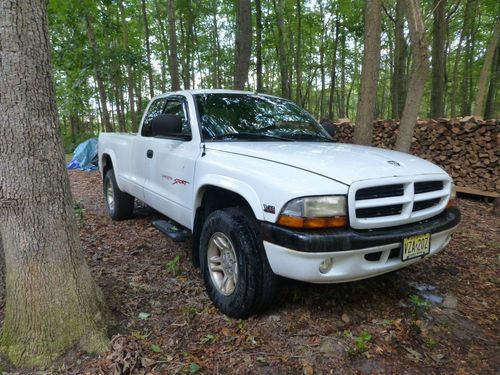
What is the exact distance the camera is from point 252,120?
3.55 metres

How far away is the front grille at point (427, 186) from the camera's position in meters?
2.53

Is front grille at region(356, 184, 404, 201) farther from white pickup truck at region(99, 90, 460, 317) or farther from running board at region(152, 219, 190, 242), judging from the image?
running board at region(152, 219, 190, 242)

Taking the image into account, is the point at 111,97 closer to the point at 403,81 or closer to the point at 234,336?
the point at 403,81

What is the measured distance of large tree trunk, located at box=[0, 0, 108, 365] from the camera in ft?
6.70

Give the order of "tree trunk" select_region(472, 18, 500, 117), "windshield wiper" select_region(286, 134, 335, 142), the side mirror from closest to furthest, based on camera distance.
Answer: the side mirror < "windshield wiper" select_region(286, 134, 335, 142) < "tree trunk" select_region(472, 18, 500, 117)

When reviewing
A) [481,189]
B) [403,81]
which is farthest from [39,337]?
[403,81]

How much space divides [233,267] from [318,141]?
1.62 meters

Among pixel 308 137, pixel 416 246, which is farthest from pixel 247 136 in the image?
pixel 416 246

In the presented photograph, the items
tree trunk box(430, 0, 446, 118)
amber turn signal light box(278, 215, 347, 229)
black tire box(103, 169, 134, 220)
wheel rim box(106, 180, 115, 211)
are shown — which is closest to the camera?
amber turn signal light box(278, 215, 347, 229)

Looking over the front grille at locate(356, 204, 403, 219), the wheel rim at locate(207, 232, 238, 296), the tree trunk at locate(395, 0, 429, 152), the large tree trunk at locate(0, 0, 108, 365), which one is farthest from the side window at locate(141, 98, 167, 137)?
the tree trunk at locate(395, 0, 429, 152)

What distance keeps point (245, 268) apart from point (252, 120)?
167cm

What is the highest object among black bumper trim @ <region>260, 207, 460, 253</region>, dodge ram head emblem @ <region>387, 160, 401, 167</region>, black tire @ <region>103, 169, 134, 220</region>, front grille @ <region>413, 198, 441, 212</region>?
dodge ram head emblem @ <region>387, 160, 401, 167</region>

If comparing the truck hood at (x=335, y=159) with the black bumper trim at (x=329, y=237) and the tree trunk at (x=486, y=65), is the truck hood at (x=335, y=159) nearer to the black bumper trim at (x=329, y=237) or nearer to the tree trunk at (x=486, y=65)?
the black bumper trim at (x=329, y=237)

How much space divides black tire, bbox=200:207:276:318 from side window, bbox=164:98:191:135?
1154mm
